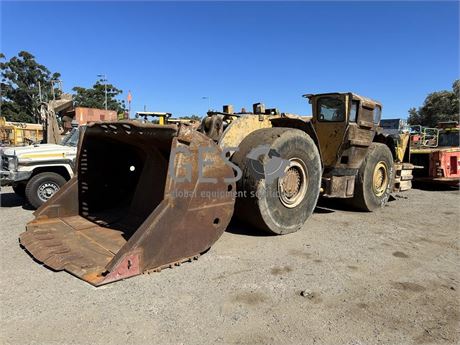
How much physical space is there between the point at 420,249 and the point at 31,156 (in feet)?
22.4

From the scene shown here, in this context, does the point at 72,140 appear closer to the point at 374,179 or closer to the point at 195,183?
the point at 195,183

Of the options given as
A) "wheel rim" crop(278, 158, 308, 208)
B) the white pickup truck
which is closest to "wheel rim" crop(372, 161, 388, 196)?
"wheel rim" crop(278, 158, 308, 208)

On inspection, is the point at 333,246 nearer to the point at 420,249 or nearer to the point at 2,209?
the point at 420,249

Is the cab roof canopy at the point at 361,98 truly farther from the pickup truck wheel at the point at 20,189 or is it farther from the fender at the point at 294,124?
the pickup truck wheel at the point at 20,189

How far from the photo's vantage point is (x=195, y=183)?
3.89 meters

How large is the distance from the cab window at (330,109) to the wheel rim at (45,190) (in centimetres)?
528

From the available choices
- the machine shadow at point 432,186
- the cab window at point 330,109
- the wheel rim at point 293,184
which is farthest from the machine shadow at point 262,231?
the machine shadow at point 432,186

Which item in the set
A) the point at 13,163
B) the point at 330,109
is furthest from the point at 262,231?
the point at 13,163

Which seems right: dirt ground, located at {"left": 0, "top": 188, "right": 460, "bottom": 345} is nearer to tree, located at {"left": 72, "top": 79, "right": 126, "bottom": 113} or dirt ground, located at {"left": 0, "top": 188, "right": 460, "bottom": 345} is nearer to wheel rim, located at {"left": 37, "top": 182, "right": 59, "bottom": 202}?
wheel rim, located at {"left": 37, "top": 182, "right": 59, "bottom": 202}

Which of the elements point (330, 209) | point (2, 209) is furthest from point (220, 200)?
point (2, 209)

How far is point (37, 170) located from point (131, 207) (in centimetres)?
283

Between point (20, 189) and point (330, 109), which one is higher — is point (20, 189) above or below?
below

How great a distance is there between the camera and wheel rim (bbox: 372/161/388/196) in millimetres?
7290

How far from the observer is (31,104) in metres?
55.1
